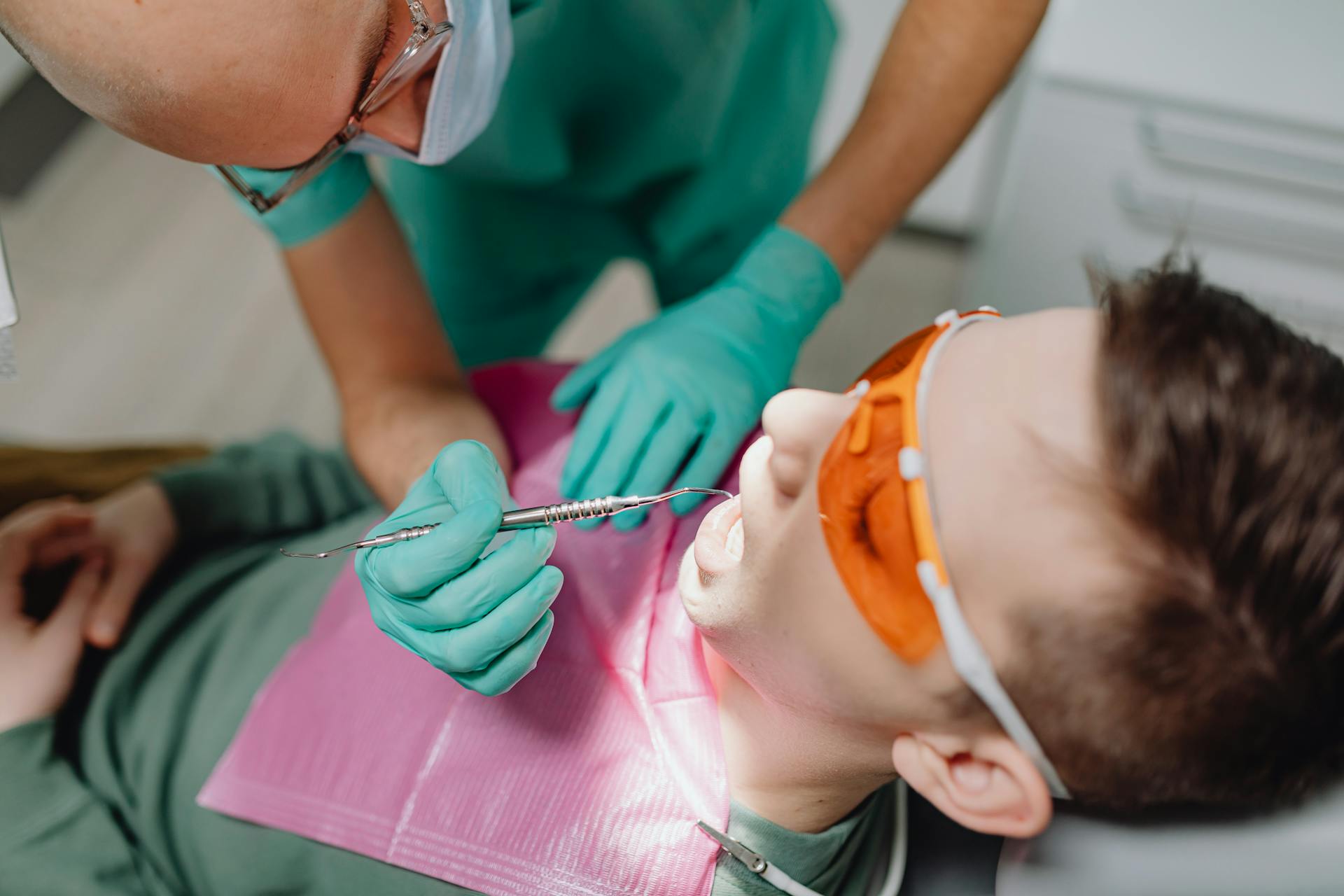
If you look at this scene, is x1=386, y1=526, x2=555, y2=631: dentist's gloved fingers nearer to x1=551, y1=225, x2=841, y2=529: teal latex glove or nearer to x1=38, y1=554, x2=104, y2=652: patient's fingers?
x1=551, y1=225, x2=841, y2=529: teal latex glove

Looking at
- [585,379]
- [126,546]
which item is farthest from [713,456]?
[126,546]

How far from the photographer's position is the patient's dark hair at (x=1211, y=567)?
60cm

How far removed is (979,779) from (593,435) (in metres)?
0.57

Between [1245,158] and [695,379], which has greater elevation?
[1245,158]

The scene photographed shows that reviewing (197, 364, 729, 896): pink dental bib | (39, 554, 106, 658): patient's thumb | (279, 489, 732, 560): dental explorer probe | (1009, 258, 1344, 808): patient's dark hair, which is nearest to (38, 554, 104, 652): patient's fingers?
(39, 554, 106, 658): patient's thumb

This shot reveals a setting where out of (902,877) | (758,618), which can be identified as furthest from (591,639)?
(902,877)

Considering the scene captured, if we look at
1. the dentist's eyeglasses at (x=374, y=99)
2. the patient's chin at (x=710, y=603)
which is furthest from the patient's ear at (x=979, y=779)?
the dentist's eyeglasses at (x=374, y=99)

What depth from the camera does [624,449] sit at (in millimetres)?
1075

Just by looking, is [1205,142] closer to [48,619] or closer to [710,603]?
[710,603]

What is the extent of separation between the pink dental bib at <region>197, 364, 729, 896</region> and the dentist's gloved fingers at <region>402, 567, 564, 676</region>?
0.39 ft

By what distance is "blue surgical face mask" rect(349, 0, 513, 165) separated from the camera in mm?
915

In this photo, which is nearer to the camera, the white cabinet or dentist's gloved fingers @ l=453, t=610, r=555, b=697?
dentist's gloved fingers @ l=453, t=610, r=555, b=697

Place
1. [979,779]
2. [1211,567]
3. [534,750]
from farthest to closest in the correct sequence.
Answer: [534,750] < [979,779] < [1211,567]

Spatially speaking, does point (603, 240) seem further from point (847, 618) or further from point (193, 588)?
point (847, 618)
